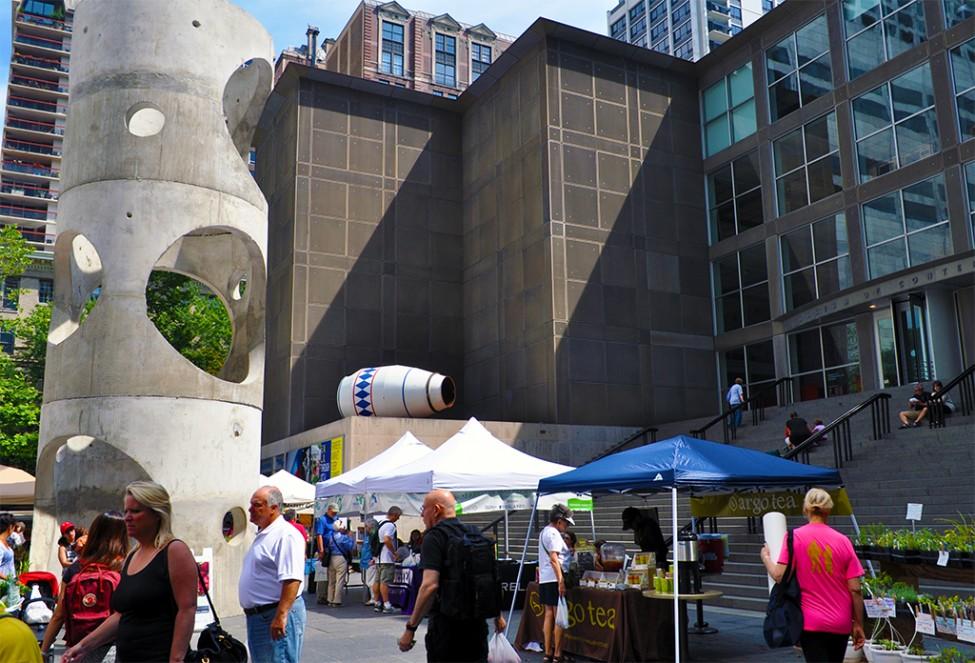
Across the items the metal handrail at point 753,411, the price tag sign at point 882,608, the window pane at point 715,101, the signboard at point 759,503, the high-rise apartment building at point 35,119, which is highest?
the high-rise apartment building at point 35,119

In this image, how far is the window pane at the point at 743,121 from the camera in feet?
110

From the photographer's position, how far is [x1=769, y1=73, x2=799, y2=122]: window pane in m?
32.1

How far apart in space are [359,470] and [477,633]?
12854 millimetres

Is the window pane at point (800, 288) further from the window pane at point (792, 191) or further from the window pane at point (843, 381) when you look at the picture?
the window pane at point (843, 381)

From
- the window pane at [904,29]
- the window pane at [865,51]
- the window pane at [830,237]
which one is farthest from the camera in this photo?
the window pane at [830,237]

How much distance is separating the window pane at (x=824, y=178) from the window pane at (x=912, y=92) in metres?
2.61

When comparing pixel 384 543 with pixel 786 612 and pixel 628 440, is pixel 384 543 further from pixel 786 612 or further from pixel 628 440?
pixel 628 440

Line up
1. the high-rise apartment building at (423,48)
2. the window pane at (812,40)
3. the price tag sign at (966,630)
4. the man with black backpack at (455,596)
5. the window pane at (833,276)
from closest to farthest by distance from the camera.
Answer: the man with black backpack at (455,596) → the price tag sign at (966,630) → the window pane at (833,276) → the window pane at (812,40) → the high-rise apartment building at (423,48)

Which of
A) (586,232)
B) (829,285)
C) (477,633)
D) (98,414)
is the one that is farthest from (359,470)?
(829,285)

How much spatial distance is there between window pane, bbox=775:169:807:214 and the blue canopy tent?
22.5m

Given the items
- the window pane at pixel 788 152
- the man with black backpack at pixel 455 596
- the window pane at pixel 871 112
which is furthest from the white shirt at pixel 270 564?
the window pane at pixel 788 152

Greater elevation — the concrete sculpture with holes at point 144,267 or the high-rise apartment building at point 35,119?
the high-rise apartment building at point 35,119

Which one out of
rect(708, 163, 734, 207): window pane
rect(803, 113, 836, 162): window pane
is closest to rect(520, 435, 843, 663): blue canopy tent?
rect(803, 113, 836, 162): window pane

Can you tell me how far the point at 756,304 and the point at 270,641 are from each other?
96.0ft
